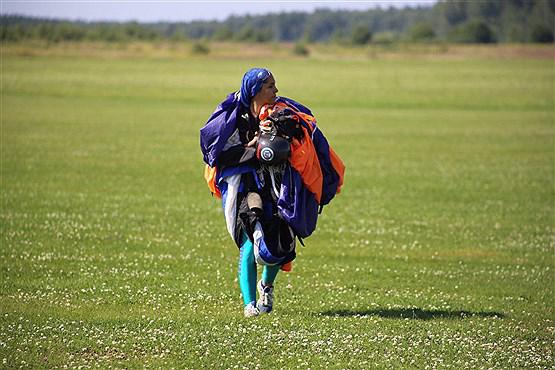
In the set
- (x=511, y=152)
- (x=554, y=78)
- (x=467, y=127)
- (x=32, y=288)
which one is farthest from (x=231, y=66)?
(x=32, y=288)

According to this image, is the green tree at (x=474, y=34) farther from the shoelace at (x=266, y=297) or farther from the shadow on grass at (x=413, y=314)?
the shoelace at (x=266, y=297)

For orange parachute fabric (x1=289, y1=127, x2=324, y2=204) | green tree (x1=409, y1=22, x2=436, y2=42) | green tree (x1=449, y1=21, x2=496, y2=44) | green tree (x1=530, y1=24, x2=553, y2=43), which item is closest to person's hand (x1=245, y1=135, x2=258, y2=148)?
orange parachute fabric (x1=289, y1=127, x2=324, y2=204)

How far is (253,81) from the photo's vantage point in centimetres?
925

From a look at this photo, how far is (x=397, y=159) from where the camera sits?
28406 mm

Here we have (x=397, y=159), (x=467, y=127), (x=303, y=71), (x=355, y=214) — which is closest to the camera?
(x=355, y=214)

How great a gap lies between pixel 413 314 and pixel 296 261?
12.5ft

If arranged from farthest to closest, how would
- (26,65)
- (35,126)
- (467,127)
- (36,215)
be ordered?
(26,65) → (467,127) → (35,126) → (36,215)

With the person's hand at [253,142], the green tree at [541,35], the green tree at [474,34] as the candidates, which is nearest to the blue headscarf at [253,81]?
the person's hand at [253,142]

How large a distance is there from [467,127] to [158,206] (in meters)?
24.6

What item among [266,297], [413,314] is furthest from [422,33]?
[266,297]

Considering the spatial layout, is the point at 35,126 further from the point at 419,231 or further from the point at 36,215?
the point at 419,231

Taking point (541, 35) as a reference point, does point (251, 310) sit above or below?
above

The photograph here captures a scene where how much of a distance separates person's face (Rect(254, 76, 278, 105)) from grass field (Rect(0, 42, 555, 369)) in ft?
7.41

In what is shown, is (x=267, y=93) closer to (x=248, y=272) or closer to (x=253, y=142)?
(x=253, y=142)
